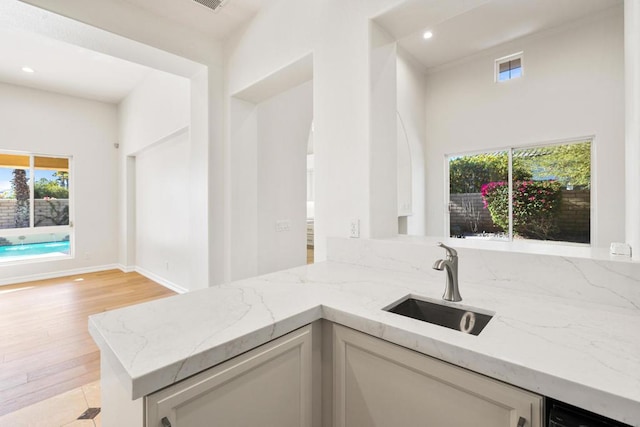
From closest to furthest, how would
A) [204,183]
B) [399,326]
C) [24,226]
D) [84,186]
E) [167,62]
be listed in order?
[399,326], [167,62], [204,183], [24,226], [84,186]

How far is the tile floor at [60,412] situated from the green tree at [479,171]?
5073mm

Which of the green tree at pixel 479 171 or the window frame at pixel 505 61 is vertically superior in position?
the window frame at pixel 505 61

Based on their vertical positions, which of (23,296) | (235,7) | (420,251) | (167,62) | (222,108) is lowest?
(23,296)

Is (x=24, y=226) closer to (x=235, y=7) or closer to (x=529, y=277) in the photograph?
(x=235, y=7)

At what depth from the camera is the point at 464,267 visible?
1.41 metres

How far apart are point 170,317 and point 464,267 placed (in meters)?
1.26

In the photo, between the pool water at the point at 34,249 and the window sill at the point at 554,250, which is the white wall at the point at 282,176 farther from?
the pool water at the point at 34,249

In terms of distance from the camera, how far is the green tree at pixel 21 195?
16.2ft

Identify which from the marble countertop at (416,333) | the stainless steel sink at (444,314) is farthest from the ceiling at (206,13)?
the stainless steel sink at (444,314)

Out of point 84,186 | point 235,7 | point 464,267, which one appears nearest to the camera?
point 464,267

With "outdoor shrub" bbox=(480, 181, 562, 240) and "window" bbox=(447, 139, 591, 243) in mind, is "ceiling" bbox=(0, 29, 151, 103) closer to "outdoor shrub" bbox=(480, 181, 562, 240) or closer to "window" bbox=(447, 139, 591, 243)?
"window" bbox=(447, 139, 591, 243)

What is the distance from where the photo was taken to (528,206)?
4.36 meters

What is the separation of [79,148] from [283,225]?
4595 mm

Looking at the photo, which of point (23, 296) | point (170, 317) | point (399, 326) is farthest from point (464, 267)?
point (23, 296)
